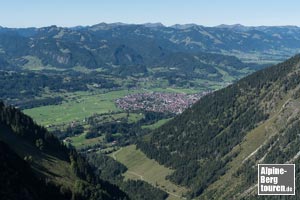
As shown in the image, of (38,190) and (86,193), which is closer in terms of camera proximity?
(38,190)

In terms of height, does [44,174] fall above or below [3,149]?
below

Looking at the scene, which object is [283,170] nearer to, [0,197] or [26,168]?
[26,168]

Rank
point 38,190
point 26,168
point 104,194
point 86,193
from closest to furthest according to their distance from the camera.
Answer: point 38,190, point 26,168, point 86,193, point 104,194

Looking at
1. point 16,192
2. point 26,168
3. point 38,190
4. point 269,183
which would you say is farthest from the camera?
point 269,183

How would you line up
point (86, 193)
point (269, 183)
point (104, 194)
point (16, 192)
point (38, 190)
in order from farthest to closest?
1. point (104, 194)
2. point (86, 193)
3. point (269, 183)
4. point (38, 190)
5. point (16, 192)

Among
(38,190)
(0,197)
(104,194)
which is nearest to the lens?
(0,197)

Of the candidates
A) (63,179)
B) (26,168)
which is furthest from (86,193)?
(26,168)

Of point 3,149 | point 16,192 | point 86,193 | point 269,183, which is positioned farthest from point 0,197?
point 269,183

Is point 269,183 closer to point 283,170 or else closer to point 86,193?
point 283,170

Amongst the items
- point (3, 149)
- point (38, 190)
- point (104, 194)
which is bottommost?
point (104, 194)
